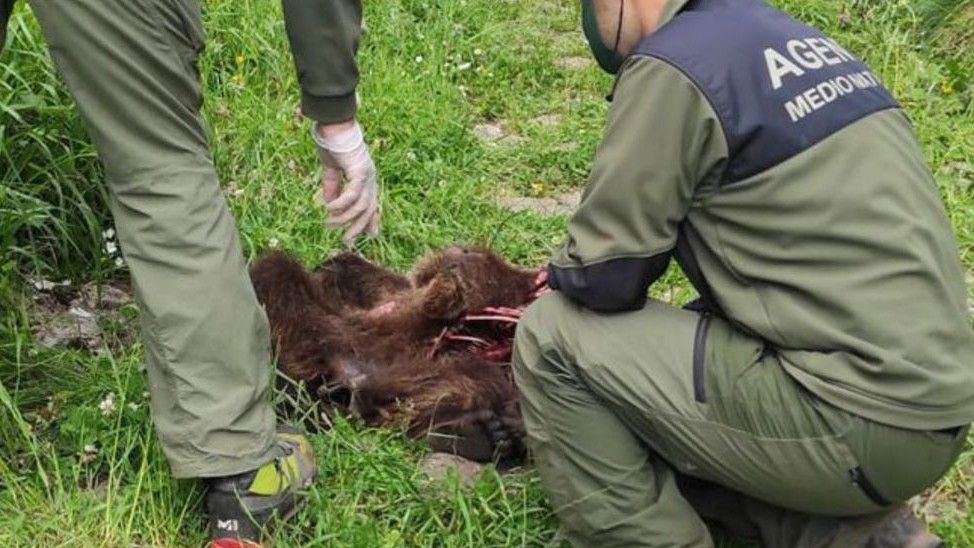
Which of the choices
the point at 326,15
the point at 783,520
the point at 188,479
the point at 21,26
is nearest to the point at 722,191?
the point at 783,520

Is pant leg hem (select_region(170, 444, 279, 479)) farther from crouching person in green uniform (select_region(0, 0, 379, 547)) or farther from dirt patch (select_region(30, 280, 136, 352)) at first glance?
dirt patch (select_region(30, 280, 136, 352))

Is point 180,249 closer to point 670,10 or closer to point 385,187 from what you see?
point 670,10

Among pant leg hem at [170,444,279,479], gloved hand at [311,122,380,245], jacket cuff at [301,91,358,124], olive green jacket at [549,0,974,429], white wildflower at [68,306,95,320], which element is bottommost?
white wildflower at [68,306,95,320]

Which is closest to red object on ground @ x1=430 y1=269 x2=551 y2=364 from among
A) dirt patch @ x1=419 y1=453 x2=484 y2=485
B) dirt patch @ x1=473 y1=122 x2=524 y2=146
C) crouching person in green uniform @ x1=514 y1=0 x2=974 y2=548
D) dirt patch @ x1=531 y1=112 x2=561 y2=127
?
dirt patch @ x1=419 y1=453 x2=484 y2=485

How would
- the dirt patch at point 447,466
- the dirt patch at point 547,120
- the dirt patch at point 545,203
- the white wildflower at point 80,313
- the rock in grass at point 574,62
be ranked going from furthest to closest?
the rock in grass at point 574,62 → the dirt patch at point 547,120 → the dirt patch at point 545,203 → the white wildflower at point 80,313 → the dirt patch at point 447,466

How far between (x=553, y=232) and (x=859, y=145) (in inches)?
79.5

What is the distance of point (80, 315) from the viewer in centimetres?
376

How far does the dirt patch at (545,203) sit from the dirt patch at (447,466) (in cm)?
157

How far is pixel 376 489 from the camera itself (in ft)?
9.94

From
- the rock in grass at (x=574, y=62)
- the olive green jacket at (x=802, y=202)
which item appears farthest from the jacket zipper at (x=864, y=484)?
the rock in grass at (x=574, y=62)

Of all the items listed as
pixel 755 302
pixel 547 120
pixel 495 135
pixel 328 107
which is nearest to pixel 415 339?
pixel 328 107

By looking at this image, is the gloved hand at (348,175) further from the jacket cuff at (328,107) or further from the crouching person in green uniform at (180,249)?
the crouching person in green uniform at (180,249)

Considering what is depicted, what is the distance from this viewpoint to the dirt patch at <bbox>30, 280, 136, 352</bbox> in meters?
3.64

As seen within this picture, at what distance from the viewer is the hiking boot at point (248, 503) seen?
109 inches
